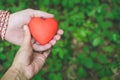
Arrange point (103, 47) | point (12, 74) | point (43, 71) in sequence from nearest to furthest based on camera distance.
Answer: point (12, 74) → point (43, 71) → point (103, 47)

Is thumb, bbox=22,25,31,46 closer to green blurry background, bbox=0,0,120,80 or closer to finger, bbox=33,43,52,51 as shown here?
finger, bbox=33,43,52,51

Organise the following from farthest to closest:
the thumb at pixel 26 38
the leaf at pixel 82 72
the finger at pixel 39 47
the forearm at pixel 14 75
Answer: the leaf at pixel 82 72 → the finger at pixel 39 47 → the thumb at pixel 26 38 → the forearm at pixel 14 75

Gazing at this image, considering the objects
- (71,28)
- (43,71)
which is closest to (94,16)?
(71,28)

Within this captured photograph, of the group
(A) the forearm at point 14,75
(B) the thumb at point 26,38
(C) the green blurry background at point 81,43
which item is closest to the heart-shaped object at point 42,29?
(B) the thumb at point 26,38

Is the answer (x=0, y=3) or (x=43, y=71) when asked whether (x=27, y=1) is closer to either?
(x=0, y=3)

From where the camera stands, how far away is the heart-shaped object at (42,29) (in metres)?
2.50

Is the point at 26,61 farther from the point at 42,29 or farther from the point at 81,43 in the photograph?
the point at 81,43

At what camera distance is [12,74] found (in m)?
2.34

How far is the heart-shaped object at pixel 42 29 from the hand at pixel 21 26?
0.07m

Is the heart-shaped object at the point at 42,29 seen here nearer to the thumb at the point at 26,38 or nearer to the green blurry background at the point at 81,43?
the thumb at the point at 26,38

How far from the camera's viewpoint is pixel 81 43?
11.5 feet

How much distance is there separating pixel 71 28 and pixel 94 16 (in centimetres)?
30

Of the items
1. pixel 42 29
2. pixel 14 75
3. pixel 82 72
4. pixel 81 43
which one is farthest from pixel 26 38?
pixel 81 43

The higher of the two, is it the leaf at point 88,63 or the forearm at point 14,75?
the forearm at point 14,75
